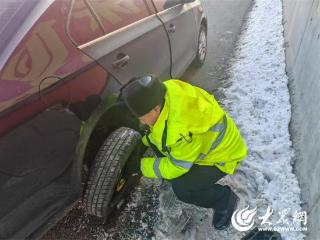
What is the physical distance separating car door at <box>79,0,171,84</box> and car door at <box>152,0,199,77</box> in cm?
19

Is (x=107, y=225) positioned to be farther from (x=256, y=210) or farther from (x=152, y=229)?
(x=256, y=210)

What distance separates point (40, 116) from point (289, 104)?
2868mm

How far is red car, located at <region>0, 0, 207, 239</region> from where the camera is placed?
2031 millimetres

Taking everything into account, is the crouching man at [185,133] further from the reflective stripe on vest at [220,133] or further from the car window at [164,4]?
the car window at [164,4]

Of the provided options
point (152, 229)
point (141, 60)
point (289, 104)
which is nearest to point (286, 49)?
point (289, 104)

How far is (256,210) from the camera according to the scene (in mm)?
2852

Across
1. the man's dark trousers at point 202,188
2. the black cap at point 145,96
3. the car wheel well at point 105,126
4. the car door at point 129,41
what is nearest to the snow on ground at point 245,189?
the man's dark trousers at point 202,188

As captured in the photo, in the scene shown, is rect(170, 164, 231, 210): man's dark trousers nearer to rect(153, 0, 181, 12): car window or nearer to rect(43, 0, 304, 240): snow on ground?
rect(43, 0, 304, 240): snow on ground

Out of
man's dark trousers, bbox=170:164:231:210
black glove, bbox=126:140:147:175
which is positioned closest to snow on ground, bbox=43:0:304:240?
man's dark trousers, bbox=170:164:231:210

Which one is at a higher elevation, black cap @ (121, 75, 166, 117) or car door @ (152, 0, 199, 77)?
black cap @ (121, 75, 166, 117)

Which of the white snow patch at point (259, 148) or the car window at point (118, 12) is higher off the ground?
the car window at point (118, 12)

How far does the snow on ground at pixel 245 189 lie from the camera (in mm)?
2822

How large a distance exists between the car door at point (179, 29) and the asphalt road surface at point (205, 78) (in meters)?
0.59

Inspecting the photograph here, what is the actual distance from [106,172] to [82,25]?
1.02 meters
